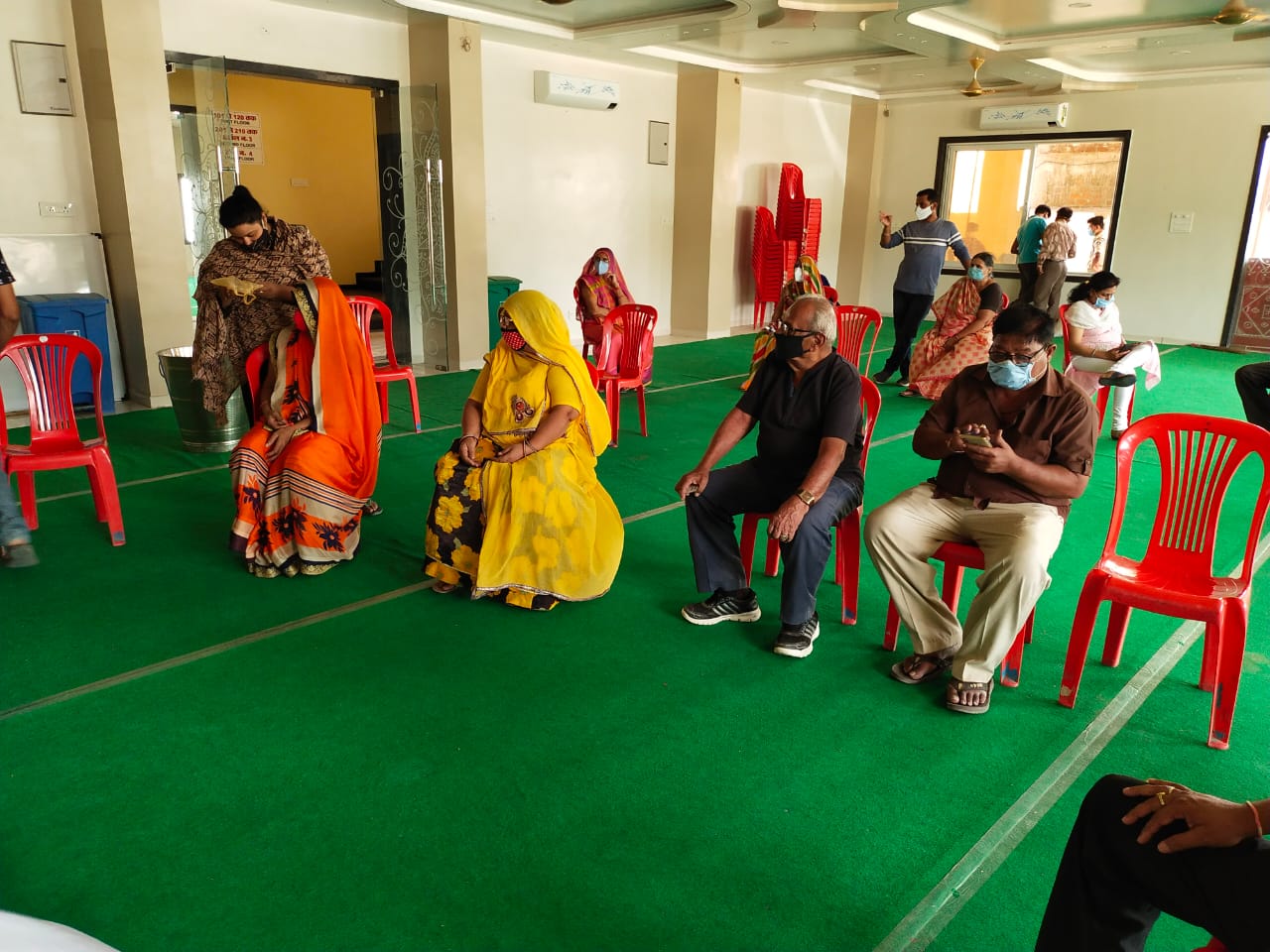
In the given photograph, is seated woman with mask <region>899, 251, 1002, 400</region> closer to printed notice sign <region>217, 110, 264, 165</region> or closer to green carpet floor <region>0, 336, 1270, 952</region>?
green carpet floor <region>0, 336, 1270, 952</region>

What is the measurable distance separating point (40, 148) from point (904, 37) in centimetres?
631

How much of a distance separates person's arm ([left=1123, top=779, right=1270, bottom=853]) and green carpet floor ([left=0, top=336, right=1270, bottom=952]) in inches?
24.4

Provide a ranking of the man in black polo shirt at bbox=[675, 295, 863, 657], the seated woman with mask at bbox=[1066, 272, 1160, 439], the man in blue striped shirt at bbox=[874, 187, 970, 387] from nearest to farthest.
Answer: the man in black polo shirt at bbox=[675, 295, 863, 657] < the seated woman with mask at bbox=[1066, 272, 1160, 439] < the man in blue striped shirt at bbox=[874, 187, 970, 387]

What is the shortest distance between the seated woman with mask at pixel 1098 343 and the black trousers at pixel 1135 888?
4.47 meters

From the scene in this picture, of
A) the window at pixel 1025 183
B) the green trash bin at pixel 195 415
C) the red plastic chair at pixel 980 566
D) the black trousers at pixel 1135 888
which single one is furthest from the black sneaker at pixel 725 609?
the window at pixel 1025 183

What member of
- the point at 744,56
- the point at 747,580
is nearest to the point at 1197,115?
the point at 744,56

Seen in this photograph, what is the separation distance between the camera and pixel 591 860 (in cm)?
207

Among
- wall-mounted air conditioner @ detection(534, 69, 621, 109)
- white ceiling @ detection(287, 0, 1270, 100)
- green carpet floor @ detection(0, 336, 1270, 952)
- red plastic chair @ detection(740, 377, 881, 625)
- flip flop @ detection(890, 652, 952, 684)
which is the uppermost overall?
white ceiling @ detection(287, 0, 1270, 100)

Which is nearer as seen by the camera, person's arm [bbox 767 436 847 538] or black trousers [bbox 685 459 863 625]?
person's arm [bbox 767 436 847 538]

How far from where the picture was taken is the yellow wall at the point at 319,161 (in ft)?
36.6

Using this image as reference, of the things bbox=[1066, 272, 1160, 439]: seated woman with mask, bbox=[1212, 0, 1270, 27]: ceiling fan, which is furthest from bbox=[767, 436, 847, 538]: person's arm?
Answer: bbox=[1212, 0, 1270, 27]: ceiling fan

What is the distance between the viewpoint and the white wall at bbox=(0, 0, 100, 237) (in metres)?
5.48

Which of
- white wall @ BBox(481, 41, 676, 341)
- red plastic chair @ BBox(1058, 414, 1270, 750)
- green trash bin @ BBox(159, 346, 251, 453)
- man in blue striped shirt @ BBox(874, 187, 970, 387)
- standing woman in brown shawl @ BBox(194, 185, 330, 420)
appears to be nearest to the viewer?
red plastic chair @ BBox(1058, 414, 1270, 750)

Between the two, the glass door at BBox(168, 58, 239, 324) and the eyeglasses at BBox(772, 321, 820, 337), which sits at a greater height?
the glass door at BBox(168, 58, 239, 324)
